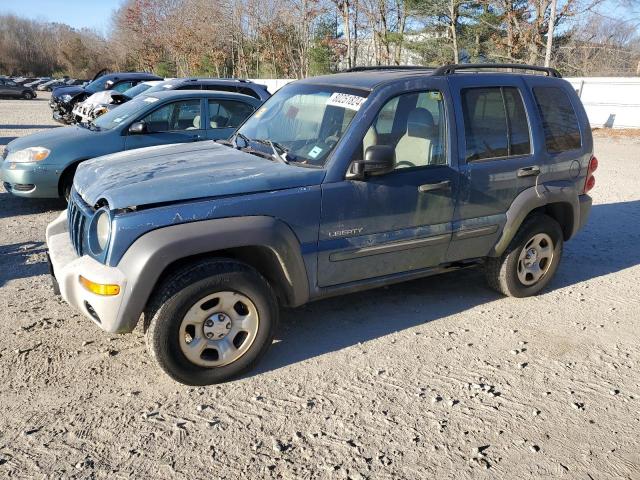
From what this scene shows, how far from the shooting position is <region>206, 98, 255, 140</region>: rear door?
303 inches

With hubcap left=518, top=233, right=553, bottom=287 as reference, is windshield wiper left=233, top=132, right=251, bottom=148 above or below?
above

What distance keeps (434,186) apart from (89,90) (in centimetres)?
1608

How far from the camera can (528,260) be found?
486 centimetres

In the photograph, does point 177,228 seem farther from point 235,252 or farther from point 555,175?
point 555,175

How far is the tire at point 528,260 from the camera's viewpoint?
471 centimetres

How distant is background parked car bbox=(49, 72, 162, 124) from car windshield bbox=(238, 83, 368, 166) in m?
12.9

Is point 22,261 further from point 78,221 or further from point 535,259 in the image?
point 535,259

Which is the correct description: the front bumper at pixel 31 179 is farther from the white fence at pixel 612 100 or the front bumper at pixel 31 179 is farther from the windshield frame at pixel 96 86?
the white fence at pixel 612 100

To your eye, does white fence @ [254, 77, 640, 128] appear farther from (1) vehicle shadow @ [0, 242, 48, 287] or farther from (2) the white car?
(1) vehicle shadow @ [0, 242, 48, 287]

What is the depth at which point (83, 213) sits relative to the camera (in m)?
3.49

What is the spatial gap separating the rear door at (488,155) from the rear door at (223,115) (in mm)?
4065

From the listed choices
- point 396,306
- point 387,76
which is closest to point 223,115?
point 387,76

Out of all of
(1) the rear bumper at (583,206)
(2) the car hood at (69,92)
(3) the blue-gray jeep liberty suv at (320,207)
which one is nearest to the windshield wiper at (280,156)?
(3) the blue-gray jeep liberty suv at (320,207)

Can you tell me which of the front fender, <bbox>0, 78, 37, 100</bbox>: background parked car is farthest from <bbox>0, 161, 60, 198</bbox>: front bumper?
<bbox>0, 78, 37, 100</bbox>: background parked car
